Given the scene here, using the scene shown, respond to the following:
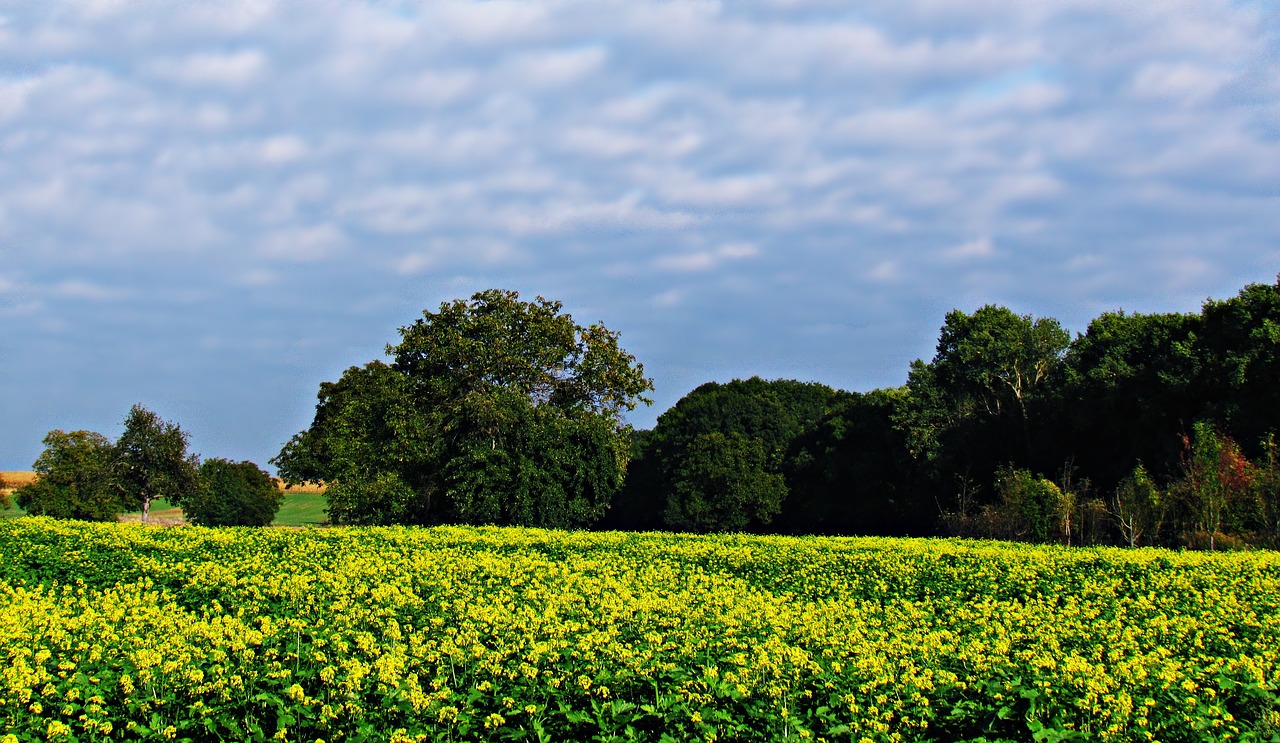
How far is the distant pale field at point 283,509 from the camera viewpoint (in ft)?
222

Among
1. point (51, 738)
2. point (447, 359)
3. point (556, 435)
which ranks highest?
point (447, 359)

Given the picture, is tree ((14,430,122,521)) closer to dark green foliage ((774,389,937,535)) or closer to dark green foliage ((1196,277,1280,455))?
dark green foliage ((774,389,937,535))

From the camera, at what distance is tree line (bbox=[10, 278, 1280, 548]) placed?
1300 inches

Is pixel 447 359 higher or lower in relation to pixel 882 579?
Answer: higher

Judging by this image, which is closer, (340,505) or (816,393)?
(340,505)

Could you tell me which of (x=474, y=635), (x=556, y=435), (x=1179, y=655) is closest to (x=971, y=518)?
(x=556, y=435)

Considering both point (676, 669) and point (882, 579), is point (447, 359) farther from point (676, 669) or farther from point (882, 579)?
point (676, 669)

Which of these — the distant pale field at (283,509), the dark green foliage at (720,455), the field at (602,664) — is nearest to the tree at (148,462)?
the distant pale field at (283,509)

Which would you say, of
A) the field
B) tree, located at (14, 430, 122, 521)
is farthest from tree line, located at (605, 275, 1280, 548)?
tree, located at (14, 430, 122, 521)

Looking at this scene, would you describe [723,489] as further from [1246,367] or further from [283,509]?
[283,509]

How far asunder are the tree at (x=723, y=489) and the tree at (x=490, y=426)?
1556cm

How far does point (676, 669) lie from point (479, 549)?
1440 centimetres

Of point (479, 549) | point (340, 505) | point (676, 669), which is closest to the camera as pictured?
point (676, 669)

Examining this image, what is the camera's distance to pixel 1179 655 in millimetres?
9344
